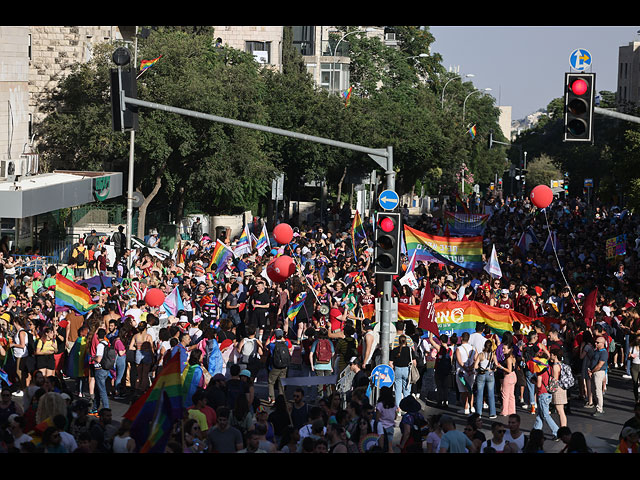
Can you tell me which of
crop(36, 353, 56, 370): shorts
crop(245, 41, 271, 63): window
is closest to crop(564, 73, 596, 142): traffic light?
crop(36, 353, 56, 370): shorts

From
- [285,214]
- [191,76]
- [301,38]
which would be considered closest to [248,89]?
[191,76]

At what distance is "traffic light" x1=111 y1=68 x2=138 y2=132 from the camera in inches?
633

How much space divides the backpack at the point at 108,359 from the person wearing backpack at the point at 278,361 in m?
2.35

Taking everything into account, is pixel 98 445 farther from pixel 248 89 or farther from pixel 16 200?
pixel 248 89

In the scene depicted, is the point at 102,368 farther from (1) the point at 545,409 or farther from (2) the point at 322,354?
(1) the point at 545,409

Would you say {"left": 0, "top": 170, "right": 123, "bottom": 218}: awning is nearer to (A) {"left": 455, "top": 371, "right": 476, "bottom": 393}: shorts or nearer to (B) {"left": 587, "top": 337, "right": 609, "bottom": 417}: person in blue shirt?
(A) {"left": 455, "top": 371, "right": 476, "bottom": 393}: shorts

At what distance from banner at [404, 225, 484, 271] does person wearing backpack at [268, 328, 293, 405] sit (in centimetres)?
819

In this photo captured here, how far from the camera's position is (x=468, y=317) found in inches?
728

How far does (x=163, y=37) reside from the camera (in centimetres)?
4103

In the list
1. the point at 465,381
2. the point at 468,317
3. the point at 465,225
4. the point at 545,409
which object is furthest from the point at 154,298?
the point at 465,225

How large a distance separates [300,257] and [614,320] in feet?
33.9

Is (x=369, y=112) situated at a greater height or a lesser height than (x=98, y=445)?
greater

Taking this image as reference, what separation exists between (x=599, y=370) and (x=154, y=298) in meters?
7.93
